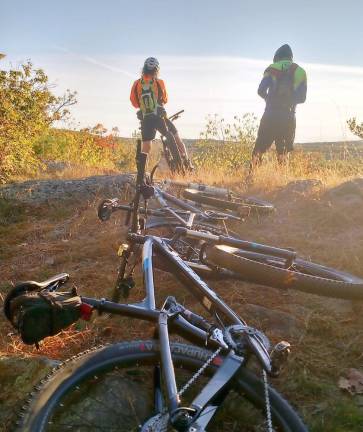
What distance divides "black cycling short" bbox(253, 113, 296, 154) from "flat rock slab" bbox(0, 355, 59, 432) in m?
7.39

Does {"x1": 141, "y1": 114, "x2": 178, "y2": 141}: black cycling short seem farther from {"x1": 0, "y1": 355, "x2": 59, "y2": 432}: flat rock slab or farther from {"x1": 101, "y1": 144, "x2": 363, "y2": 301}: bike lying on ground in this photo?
{"x1": 0, "y1": 355, "x2": 59, "y2": 432}: flat rock slab

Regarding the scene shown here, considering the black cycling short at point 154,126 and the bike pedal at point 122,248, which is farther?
the black cycling short at point 154,126

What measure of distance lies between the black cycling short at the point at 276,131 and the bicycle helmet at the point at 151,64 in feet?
9.10

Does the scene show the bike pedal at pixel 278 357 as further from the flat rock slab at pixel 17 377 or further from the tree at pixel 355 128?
the tree at pixel 355 128

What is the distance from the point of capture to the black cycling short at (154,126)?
1011 centimetres

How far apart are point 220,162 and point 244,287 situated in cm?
1286

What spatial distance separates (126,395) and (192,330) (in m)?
0.54

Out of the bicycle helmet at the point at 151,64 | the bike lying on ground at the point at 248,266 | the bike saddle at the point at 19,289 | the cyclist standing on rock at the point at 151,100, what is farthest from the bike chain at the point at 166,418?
the bicycle helmet at the point at 151,64

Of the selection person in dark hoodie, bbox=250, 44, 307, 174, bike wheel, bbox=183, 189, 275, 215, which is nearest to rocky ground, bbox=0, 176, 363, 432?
bike wheel, bbox=183, 189, 275, 215

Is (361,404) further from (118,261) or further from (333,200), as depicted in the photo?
(333,200)

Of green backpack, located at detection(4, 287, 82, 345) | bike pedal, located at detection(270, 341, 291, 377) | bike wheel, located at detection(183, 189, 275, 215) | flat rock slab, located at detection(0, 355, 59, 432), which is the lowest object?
flat rock slab, located at detection(0, 355, 59, 432)

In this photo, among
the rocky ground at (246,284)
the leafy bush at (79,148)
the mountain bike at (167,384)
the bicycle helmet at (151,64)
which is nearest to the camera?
the mountain bike at (167,384)

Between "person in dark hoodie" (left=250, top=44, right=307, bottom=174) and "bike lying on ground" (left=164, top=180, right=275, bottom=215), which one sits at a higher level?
"person in dark hoodie" (left=250, top=44, right=307, bottom=174)

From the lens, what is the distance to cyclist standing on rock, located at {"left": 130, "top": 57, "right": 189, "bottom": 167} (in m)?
9.96
